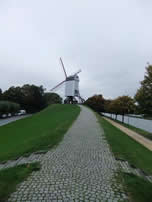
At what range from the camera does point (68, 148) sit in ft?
22.2

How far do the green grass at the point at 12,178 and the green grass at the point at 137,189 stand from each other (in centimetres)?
238

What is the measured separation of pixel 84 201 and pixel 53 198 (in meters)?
0.58

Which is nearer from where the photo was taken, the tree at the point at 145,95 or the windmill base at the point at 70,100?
the tree at the point at 145,95

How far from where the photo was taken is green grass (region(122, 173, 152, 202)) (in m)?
3.16

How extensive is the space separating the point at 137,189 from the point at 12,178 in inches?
114

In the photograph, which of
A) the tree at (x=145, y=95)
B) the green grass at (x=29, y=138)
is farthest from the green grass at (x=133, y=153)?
the tree at (x=145, y=95)

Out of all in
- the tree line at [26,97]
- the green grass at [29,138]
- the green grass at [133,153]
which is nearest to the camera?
the green grass at [133,153]

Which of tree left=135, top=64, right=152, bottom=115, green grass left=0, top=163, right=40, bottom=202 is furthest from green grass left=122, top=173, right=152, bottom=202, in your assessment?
tree left=135, top=64, right=152, bottom=115

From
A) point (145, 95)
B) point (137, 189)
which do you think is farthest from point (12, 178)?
point (145, 95)

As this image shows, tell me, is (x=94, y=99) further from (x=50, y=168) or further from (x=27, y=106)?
(x=50, y=168)

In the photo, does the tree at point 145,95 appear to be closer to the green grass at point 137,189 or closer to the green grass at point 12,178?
the green grass at point 137,189

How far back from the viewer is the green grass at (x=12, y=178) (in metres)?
3.18

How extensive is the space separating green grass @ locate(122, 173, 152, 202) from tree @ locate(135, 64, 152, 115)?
34.7 feet

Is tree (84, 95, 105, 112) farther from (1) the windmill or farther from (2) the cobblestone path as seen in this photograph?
(2) the cobblestone path
